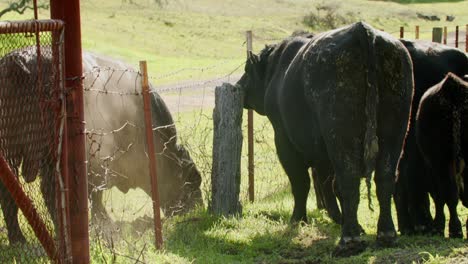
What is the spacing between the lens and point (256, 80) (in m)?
10.3

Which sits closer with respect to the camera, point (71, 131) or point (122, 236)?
point (71, 131)

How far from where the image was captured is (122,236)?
25.6 ft

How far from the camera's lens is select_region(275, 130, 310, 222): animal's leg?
924 centimetres

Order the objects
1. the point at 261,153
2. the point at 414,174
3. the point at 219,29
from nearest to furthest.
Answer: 1. the point at 414,174
2. the point at 261,153
3. the point at 219,29

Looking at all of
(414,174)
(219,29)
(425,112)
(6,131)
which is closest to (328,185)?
(414,174)

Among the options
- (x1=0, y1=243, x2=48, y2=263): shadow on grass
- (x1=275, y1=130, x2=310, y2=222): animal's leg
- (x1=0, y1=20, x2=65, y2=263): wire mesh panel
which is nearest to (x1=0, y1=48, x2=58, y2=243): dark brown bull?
(x1=0, y1=20, x2=65, y2=263): wire mesh panel

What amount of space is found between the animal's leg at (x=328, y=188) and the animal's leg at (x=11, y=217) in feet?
10.4

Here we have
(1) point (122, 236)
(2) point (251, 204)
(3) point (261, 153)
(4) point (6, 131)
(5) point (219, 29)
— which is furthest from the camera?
(5) point (219, 29)

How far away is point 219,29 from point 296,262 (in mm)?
37238

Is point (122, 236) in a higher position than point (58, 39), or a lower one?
lower

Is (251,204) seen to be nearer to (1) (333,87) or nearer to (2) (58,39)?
(1) (333,87)

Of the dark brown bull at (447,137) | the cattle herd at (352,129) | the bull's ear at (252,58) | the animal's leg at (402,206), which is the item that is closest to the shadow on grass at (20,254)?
the cattle herd at (352,129)

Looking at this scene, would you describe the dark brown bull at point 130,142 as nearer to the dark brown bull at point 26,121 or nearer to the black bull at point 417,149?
the black bull at point 417,149

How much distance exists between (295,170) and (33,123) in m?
4.34
